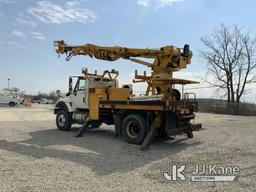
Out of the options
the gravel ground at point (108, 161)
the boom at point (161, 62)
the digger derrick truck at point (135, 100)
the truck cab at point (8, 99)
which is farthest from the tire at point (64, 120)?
the truck cab at point (8, 99)

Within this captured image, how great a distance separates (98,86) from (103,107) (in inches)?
60.2

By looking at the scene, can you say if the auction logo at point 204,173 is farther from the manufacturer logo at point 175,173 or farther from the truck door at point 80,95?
the truck door at point 80,95

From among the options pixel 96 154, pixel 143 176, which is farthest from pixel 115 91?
pixel 143 176

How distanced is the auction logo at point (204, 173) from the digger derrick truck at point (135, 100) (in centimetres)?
287

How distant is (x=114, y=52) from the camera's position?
1436cm

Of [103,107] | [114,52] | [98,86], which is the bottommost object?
[103,107]

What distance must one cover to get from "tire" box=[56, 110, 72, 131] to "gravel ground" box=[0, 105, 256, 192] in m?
1.49

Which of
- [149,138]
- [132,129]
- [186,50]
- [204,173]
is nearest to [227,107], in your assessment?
[186,50]

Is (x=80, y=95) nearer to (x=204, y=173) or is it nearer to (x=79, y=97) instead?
(x=79, y=97)

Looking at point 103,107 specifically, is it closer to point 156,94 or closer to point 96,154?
point 156,94

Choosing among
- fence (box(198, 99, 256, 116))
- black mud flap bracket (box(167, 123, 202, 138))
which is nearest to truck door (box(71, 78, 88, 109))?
black mud flap bracket (box(167, 123, 202, 138))

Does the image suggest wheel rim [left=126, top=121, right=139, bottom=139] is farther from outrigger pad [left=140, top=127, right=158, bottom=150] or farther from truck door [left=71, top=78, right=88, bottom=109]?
truck door [left=71, top=78, right=88, bottom=109]

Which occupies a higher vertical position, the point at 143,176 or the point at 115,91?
the point at 115,91

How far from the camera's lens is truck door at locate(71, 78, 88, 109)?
1520 cm
